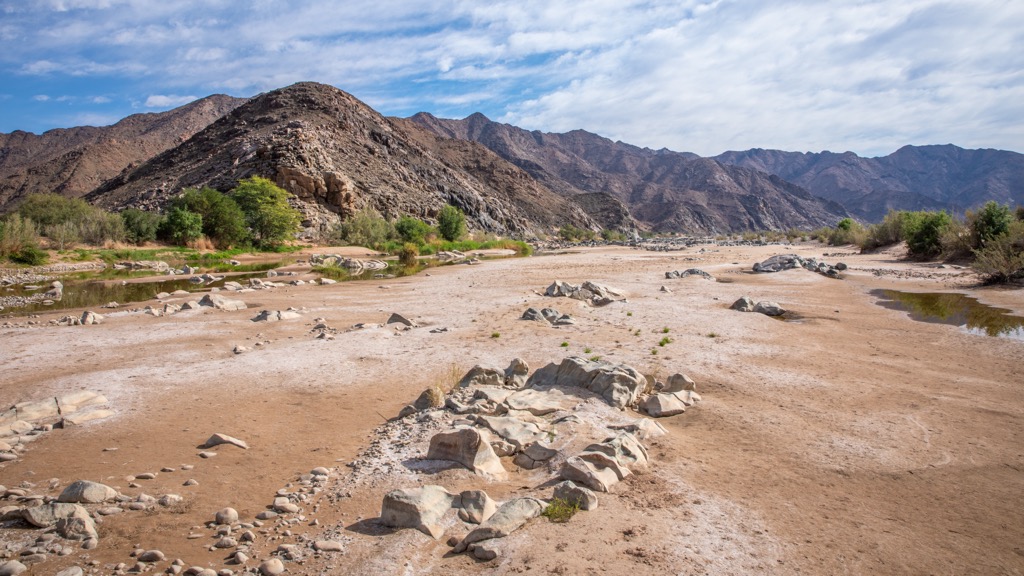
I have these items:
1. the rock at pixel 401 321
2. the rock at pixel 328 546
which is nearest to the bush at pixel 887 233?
the rock at pixel 401 321

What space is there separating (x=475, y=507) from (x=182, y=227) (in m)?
46.0

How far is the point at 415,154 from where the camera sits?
9325 centimetres

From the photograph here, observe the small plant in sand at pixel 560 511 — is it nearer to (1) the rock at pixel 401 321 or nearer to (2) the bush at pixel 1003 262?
(1) the rock at pixel 401 321

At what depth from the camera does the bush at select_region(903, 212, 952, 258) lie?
3156cm

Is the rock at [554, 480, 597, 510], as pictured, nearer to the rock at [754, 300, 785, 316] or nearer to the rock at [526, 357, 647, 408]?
the rock at [526, 357, 647, 408]

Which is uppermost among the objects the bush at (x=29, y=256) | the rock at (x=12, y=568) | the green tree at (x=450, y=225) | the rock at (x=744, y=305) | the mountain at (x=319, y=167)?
the mountain at (x=319, y=167)

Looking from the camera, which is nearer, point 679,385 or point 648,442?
point 648,442

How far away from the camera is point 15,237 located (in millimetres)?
29422

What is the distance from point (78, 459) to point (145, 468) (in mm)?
837

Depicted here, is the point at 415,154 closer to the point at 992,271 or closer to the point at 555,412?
the point at 992,271

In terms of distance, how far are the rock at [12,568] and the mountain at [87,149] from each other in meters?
97.3

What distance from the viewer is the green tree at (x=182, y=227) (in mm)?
40750

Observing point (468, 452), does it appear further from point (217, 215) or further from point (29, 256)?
point (217, 215)

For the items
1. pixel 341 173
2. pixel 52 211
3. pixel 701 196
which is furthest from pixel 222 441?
pixel 701 196
